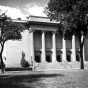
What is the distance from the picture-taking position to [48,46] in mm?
66188

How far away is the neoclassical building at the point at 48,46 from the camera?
61.8 m

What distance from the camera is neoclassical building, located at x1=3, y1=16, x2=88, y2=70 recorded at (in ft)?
203

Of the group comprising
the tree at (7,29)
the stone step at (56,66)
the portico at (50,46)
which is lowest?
the stone step at (56,66)

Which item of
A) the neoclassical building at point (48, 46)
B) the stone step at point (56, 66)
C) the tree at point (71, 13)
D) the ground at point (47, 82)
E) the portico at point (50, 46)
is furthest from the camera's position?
the portico at point (50, 46)

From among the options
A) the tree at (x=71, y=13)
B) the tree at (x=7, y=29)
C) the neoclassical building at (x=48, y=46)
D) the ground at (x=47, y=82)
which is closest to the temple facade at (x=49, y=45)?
the neoclassical building at (x=48, y=46)

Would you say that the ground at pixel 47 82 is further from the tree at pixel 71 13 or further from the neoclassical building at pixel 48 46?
the neoclassical building at pixel 48 46

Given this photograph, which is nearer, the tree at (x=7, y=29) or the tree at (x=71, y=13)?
the tree at (x=71, y=13)

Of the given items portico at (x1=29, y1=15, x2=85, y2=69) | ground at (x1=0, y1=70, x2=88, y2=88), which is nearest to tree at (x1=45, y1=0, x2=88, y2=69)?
ground at (x1=0, y1=70, x2=88, y2=88)

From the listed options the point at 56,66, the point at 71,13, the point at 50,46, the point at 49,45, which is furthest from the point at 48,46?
the point at 71,13

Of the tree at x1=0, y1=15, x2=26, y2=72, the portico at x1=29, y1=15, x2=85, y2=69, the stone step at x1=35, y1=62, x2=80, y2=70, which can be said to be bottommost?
the stone step at x1=35, y1=62, x2=80, y2=70

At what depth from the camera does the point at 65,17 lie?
103 ft

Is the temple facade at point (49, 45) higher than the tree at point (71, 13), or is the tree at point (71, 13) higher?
the tree at point (71, 13)

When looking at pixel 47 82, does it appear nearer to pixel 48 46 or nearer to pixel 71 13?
pixel 71 13

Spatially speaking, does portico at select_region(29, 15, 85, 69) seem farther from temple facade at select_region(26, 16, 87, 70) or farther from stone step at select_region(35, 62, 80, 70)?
stone step at select_region(35, 62, 80, 70)
